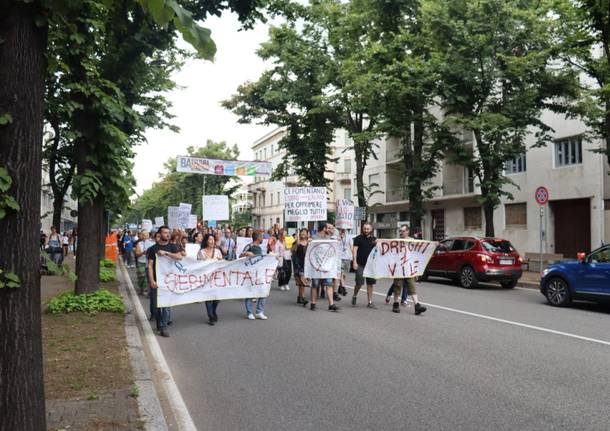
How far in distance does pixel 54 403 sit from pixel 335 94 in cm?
2610

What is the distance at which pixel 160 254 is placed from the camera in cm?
994

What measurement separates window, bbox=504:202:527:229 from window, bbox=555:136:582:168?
3284 millimetres

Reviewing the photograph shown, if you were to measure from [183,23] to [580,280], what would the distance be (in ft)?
40.4

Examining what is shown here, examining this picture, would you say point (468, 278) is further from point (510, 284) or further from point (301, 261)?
point (301, 261)

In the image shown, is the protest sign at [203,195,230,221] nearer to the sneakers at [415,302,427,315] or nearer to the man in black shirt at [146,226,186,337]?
the man in black shirt at [146,226,186,337]

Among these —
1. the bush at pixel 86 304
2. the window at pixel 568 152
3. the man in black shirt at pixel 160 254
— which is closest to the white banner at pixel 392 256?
the man in black shirt at pixel 160 254

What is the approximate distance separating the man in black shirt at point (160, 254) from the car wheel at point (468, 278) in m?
10.5

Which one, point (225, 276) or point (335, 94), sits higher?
point (335, 94)

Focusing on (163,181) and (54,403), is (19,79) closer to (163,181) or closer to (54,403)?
Answer: (54,403)

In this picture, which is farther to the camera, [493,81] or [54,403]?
[493,81]

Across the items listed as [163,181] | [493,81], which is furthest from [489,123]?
[163,181]

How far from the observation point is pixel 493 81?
68.9 ft

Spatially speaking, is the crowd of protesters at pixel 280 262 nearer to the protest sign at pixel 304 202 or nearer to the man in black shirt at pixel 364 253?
the man in black shirt at pixel 364 253

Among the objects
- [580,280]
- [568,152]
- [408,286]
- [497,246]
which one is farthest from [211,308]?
[568,152]
